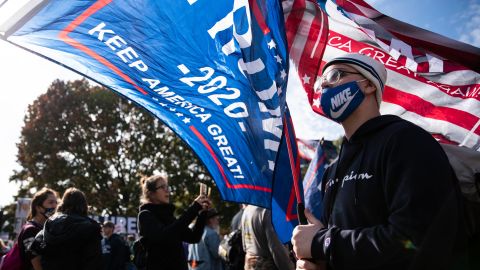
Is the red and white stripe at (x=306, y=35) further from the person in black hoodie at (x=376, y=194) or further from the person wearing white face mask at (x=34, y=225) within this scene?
the person wearing white face mask at (x=34, y=225)

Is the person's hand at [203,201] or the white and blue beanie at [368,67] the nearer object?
the white and blue beanie at [368,67]

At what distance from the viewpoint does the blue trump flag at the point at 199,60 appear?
274 centimetres

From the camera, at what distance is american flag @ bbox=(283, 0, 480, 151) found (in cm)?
318

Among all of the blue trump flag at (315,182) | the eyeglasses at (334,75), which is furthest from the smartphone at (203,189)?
the eyeglasses at (334,75)

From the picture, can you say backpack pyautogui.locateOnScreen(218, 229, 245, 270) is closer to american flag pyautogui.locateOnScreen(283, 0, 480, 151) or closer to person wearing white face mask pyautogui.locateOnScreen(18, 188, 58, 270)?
person wearing white face mask pyautogui.locateOnScreen(18, 188, 58, 270)

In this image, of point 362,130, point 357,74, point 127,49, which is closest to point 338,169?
point 362,130

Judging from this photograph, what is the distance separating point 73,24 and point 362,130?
1.96 meters

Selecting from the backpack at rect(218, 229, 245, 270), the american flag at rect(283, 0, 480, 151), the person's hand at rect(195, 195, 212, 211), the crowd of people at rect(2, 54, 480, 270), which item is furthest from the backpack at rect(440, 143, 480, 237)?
the backpack at rect(218, 229, 245, 270)

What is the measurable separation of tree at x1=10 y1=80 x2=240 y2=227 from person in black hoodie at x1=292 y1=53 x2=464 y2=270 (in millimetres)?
24201

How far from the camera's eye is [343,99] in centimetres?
205

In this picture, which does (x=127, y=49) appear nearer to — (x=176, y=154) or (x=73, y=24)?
(x=73, y=24)

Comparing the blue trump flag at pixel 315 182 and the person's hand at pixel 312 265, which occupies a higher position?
the blue trump flag at pixel 315 182

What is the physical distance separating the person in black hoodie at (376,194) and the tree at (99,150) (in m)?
24.2

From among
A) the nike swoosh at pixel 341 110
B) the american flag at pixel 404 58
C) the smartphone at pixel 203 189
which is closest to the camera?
the nike swoosh at pixel 341 110
